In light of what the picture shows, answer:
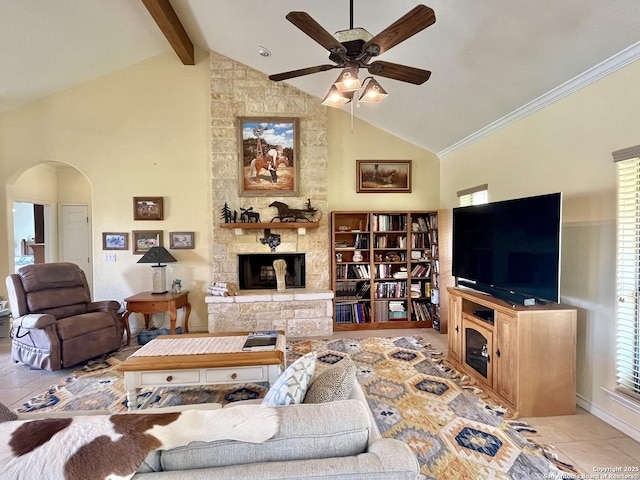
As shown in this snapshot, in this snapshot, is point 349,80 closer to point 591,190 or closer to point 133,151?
point 591,190

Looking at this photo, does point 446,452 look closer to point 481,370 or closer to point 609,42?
point 481,370

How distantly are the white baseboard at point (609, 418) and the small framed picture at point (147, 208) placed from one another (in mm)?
5242

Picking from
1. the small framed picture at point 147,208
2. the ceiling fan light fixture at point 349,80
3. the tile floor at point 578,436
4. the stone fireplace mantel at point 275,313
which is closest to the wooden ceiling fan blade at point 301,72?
the ceiling fan light fixture at point 349,80

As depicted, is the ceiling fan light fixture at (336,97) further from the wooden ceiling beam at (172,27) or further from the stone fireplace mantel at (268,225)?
the wooden ceiling beam at (172,27)

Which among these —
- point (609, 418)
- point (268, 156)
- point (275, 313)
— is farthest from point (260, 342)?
point (268, 156)

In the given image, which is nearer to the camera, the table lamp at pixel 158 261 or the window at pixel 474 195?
the window at pixel 474 195

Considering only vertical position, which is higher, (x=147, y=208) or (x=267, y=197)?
(x=267, y=197)

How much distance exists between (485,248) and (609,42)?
5.57ft

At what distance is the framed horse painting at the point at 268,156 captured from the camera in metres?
4.49

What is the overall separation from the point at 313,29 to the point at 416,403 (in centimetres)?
A: 280

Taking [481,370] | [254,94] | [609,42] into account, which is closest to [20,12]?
[254,94]

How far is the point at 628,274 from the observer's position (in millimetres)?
2061

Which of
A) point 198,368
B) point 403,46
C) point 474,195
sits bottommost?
point 198,368

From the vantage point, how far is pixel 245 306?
412 cm
